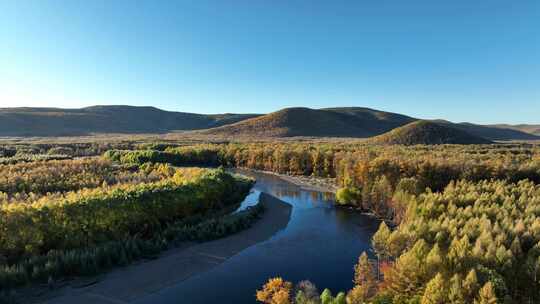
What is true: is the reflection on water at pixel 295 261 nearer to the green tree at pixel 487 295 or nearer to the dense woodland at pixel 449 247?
the dense woodland at pixel 449 247

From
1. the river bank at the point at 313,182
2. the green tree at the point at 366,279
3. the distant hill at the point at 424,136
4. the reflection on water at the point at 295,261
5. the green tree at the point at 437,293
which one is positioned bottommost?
the reflection on water at the point at 295,261

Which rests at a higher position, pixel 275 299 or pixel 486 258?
pixel 486 258

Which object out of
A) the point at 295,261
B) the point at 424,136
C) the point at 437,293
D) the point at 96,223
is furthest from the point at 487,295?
the point at 424,136

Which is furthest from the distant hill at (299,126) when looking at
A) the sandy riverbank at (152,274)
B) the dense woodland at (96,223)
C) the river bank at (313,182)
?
the sandy riverbank at (152,274)

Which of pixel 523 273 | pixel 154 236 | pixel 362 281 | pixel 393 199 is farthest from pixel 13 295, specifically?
pixel 393 199

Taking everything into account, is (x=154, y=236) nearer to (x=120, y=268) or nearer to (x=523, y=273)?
(x=120, y=268)

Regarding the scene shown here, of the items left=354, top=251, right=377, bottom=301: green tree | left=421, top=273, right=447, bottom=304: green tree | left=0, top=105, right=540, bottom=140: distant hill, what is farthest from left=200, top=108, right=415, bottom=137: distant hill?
left=421, top=273, right=447, bottom=304: green tree
